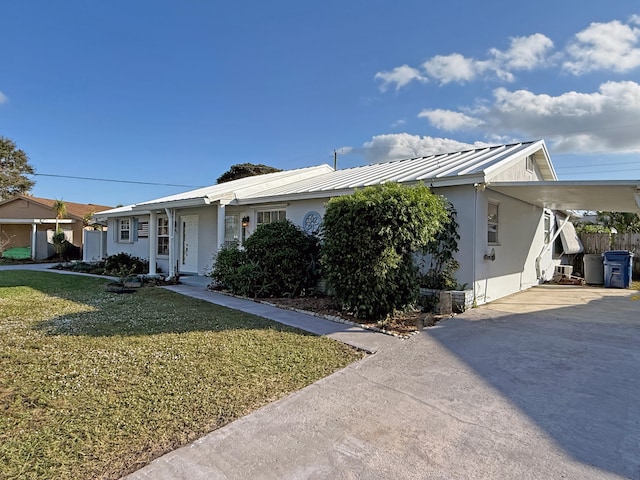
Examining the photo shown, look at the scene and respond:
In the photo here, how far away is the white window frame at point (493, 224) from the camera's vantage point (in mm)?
9078

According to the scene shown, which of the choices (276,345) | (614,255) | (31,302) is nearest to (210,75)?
(31,302)

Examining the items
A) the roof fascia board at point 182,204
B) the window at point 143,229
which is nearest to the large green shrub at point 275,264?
the roof fascia board at point 182,204

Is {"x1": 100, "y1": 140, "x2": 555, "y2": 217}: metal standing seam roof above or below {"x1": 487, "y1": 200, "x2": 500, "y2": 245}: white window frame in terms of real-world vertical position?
above

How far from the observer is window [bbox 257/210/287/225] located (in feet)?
40.1

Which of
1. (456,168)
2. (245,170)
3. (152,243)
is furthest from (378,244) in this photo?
(245,170)

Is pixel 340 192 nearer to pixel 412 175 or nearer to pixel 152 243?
pixel 412 175

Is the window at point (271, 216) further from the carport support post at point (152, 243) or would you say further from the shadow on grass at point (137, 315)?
the carport support post at point (152, 243)

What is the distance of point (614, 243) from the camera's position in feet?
50.6

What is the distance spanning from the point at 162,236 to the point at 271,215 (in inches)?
245

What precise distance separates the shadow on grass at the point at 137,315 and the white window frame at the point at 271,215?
4010 millimetres

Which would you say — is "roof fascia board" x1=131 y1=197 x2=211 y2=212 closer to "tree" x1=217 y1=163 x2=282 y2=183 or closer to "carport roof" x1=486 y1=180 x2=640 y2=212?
"carport roof" x1=486 y1=180 x2=640 y2=212

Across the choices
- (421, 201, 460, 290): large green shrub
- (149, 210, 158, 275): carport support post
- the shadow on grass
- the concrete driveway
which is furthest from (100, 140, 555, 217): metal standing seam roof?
the concrete driveway

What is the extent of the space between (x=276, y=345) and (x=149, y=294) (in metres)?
6.30

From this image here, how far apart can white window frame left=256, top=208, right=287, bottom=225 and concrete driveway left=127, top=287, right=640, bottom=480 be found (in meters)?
7.51
